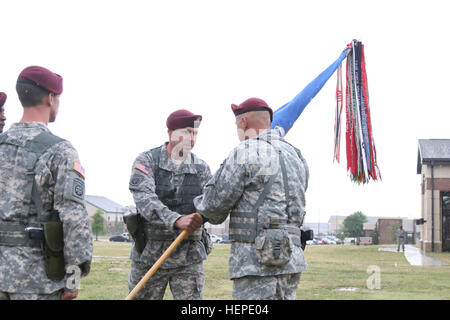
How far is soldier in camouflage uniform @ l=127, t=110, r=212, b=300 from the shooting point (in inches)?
168

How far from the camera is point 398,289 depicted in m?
9.95

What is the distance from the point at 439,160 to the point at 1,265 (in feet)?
102

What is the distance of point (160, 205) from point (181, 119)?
883 millimetres

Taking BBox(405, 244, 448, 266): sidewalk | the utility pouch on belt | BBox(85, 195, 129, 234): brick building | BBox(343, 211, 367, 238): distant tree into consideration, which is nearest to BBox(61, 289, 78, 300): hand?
the utility pouch on belt

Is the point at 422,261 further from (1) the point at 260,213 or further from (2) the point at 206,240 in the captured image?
(1) the point at 260,213

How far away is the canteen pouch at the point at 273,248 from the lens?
133 inches

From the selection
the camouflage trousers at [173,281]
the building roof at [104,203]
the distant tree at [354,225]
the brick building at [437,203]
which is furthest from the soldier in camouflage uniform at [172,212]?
the building roof at [104,203]

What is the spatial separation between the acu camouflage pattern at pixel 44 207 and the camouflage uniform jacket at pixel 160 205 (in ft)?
3.93

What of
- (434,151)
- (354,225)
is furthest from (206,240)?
(354,225)
